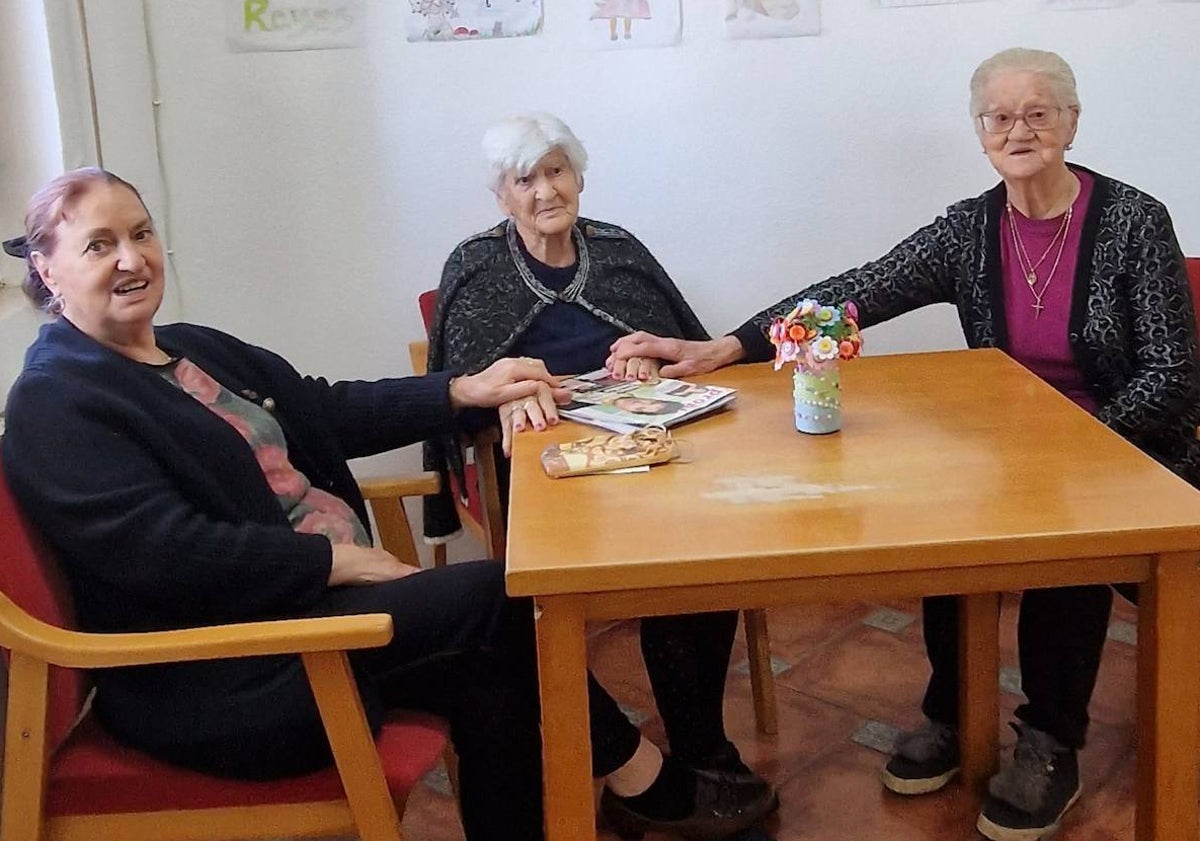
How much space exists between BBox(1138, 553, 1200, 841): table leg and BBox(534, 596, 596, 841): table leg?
673 millimetres

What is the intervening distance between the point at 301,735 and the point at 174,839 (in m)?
0.20

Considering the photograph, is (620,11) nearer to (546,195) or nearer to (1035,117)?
(546,195)

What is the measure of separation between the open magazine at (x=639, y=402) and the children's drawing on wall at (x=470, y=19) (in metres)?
0.95

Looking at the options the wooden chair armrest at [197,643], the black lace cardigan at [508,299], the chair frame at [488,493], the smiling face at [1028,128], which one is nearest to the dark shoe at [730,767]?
the chair frame at [488,493]

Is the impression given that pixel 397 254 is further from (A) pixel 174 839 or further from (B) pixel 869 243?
(A) pixel 174 839

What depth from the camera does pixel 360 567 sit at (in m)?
1.71

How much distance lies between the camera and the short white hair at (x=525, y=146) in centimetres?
234

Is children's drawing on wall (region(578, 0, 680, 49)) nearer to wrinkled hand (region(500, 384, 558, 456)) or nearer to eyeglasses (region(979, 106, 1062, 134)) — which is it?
eyeglasses (region(979, 106, 1062, 134))

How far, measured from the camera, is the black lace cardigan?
2371 millimetres

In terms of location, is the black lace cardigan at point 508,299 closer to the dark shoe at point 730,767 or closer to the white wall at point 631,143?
the white wall at point 631,143

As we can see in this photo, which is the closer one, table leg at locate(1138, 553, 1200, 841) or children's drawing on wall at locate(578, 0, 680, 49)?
table leg at locate(1138, 553, 1200, 841)

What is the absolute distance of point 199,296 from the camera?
281cm

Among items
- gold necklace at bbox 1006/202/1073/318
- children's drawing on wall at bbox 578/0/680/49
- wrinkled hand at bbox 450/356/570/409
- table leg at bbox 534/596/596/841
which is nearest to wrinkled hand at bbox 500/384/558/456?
wrinkled hand at bbox 450/356/570/409

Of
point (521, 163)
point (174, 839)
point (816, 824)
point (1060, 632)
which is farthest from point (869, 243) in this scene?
point (174, 839)
